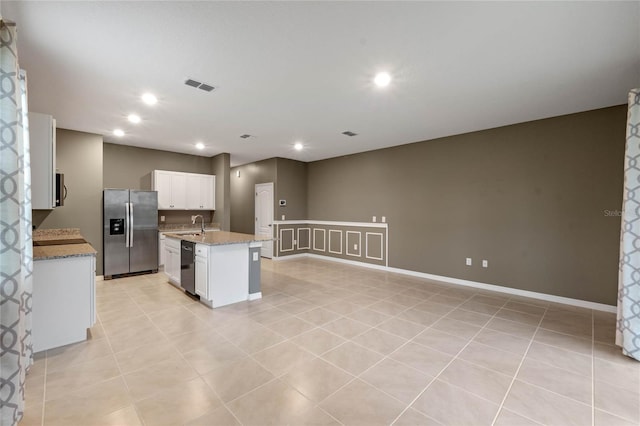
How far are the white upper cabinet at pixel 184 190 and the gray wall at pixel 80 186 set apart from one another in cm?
105

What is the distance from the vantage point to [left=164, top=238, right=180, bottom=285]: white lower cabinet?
478 centimetres

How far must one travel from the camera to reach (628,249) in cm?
271

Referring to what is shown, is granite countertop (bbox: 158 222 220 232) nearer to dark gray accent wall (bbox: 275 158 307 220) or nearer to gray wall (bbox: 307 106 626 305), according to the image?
dark gray accent wall (bbox: 275 158 307 220)

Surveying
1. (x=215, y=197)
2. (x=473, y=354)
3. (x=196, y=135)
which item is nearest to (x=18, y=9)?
(x=196, y=135)

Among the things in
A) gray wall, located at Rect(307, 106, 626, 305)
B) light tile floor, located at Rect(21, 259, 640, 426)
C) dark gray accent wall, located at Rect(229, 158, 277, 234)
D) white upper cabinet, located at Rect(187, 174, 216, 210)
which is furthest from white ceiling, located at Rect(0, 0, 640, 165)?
dark gray accent wall, located at Rect(229, 158, 277, 234)

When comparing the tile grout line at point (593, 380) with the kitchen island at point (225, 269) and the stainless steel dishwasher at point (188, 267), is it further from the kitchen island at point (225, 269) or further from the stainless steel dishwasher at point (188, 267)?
the stainless steel dishwasher at point (188, 267)

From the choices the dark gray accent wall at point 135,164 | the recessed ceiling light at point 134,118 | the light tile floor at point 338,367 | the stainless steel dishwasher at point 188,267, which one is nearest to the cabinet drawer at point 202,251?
the stainless steel dishwasher at point 188,267

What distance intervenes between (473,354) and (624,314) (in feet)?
5.05

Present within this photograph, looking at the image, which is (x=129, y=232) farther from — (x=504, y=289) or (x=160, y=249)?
(x=504, y=289)

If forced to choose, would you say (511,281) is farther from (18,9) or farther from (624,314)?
(18,9)

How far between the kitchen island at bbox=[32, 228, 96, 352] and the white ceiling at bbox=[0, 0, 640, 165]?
195 centimetres

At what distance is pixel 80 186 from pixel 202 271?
10.6ft

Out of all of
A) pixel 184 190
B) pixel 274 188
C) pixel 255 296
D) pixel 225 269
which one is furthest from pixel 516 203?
pixel 184 190

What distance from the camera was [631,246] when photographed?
8.82 ft
